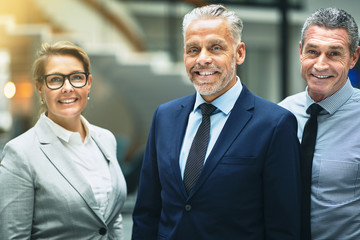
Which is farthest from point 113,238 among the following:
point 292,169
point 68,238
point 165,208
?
point 292,169

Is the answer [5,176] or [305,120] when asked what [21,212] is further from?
[305,120]

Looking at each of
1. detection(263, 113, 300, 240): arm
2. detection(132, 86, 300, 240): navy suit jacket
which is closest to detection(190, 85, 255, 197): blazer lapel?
detection(132, 86, 300, 240): navy suit jacket

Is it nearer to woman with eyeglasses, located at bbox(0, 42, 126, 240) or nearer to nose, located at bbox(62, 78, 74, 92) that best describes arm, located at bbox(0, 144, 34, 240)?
woman with eyeglasses, located at bbox(0, 42, 126, 240)

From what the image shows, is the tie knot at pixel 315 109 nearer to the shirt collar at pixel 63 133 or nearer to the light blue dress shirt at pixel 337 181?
the light blue dress shirt at pixel 337 181

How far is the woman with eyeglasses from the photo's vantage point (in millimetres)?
2166

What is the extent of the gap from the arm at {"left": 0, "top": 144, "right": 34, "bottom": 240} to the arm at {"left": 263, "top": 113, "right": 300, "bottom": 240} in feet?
3.54

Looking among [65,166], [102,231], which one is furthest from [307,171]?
[65,166]

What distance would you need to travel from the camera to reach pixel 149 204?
88.8 inches

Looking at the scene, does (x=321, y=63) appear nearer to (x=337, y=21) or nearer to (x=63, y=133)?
(x=337, y=21)

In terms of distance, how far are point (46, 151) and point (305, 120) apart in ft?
4.17

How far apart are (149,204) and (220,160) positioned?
47 cm

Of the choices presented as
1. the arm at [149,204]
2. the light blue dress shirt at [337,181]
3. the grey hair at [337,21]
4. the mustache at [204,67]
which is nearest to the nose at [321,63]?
the grey hair at [337,21]

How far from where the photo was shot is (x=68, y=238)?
7.36ft

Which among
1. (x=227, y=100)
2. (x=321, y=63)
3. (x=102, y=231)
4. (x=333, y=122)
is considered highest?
(x=321, y=63)
